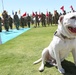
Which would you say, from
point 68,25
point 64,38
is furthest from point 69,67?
point 68,25

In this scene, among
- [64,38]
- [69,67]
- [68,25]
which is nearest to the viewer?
[68,25]

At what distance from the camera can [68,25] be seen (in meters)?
4.05

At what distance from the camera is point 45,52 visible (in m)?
4.96

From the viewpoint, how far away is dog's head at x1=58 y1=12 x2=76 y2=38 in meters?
3.99

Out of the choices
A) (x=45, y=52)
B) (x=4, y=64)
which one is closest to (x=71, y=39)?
(x=45, y=52)

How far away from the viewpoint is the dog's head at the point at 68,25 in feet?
13.1

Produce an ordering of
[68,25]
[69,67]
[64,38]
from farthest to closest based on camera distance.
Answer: [69,67] → [64,38] → [68,25]

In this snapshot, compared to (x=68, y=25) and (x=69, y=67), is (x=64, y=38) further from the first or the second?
(x=69, y=67)

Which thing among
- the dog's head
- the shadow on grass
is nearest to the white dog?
the dog's head

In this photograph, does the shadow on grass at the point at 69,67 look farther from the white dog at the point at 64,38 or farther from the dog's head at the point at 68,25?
the dog's head at the point at 68,25

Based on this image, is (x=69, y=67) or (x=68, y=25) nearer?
(x=68, y=25)

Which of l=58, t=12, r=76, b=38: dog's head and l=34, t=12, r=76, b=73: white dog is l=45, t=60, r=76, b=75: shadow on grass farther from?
l=58, t=12, r=76, b=38: dog's head

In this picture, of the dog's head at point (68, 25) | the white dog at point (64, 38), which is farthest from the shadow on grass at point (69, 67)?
the dog's head at point (68, 25)

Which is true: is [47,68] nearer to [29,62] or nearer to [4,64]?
[29,62]
